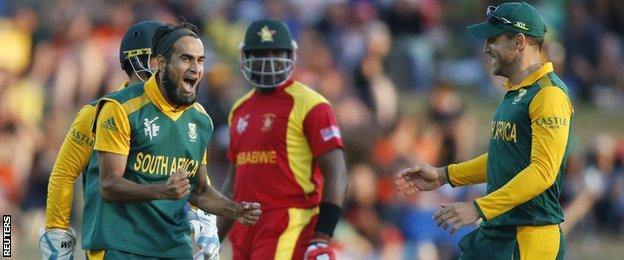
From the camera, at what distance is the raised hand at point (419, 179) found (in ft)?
26.3

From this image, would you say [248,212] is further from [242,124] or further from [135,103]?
[242,124]

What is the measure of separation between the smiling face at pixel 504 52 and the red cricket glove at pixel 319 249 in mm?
1846

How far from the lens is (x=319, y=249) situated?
8.91 meters

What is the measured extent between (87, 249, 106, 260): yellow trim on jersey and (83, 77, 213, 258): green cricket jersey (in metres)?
0.04

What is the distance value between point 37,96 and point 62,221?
31.3 ft

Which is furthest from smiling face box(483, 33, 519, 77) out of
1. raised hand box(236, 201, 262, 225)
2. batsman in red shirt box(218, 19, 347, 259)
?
batsman in red shirt box(218, 19, 347, 259)

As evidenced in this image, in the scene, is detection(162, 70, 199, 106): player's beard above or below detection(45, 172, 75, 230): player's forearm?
above

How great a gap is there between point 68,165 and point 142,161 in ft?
2.17

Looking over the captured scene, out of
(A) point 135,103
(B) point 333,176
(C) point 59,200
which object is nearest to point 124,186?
(A) point 135,103

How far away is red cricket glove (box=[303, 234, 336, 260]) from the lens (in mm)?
8898

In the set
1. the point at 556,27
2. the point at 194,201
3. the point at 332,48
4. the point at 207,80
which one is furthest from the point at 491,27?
the point at 556,27

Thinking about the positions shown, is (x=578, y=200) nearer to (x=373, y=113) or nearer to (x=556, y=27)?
(x=373, y=113)

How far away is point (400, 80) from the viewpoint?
1822cm

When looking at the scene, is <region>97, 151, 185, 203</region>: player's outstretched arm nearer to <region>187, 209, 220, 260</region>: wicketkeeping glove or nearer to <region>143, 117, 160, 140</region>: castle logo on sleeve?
<region>143, 117, 160, 140</region>: castle logo on sleeve
